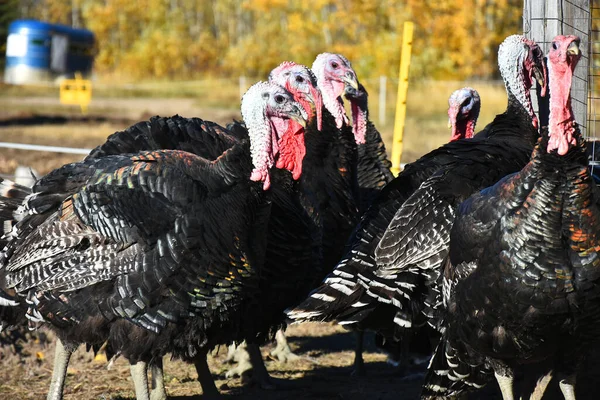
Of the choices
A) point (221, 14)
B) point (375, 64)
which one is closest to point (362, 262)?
Result: point (375, 64)

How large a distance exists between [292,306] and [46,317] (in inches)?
52.6

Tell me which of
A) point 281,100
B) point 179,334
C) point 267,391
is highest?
Result: point 281,100

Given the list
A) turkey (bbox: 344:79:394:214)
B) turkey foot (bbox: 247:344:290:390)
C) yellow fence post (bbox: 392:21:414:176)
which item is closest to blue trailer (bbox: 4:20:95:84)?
yellow fence post (bbox: 392:21:414:176)

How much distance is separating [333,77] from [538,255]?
114 inches

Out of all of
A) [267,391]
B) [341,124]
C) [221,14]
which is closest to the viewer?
[267,391]

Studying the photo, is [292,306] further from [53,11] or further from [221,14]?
[53,11]

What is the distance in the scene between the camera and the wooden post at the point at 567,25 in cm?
547

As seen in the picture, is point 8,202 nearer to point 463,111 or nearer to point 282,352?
point 282,352

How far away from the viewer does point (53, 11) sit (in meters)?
58.5

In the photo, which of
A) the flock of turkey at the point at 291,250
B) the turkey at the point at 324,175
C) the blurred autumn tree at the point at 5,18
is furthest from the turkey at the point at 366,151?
the blurred autumn tree at the point at 5,18

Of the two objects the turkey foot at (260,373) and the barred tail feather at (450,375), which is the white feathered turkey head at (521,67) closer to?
the barred tail feather at (450,375)

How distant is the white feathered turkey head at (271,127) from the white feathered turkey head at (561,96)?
132cm

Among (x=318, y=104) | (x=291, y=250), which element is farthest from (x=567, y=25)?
(x=291, y=250)

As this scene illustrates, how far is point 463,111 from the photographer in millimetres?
6117
